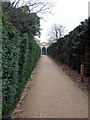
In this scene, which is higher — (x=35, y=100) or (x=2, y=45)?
(x=2, y=45)

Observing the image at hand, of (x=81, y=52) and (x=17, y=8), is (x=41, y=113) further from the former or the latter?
(x=17, y=8)

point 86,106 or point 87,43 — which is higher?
point 87,43

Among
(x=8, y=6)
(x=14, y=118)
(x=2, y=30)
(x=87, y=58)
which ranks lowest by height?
(x=14, y=118)

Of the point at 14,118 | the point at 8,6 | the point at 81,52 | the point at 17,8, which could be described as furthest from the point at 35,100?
the point at 17,8

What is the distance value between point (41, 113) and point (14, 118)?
2.53 feet

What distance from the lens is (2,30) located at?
12.0ft

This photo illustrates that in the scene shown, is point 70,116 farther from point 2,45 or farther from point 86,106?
point 2,45

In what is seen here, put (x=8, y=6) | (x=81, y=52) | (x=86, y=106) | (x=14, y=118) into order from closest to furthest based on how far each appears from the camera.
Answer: (x=14, y=118) → (x=86, y=106) → (x=81, y=52) → (x=8, y=6)

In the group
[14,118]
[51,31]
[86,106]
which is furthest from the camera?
[51,31]

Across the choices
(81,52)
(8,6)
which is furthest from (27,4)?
(81,52)

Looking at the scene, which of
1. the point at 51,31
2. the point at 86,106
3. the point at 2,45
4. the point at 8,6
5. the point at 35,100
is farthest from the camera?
the point at 51,31

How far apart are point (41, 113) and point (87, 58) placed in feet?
20.7

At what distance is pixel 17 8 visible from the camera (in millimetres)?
14875

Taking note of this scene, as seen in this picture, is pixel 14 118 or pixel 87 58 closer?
pixel 14 118
